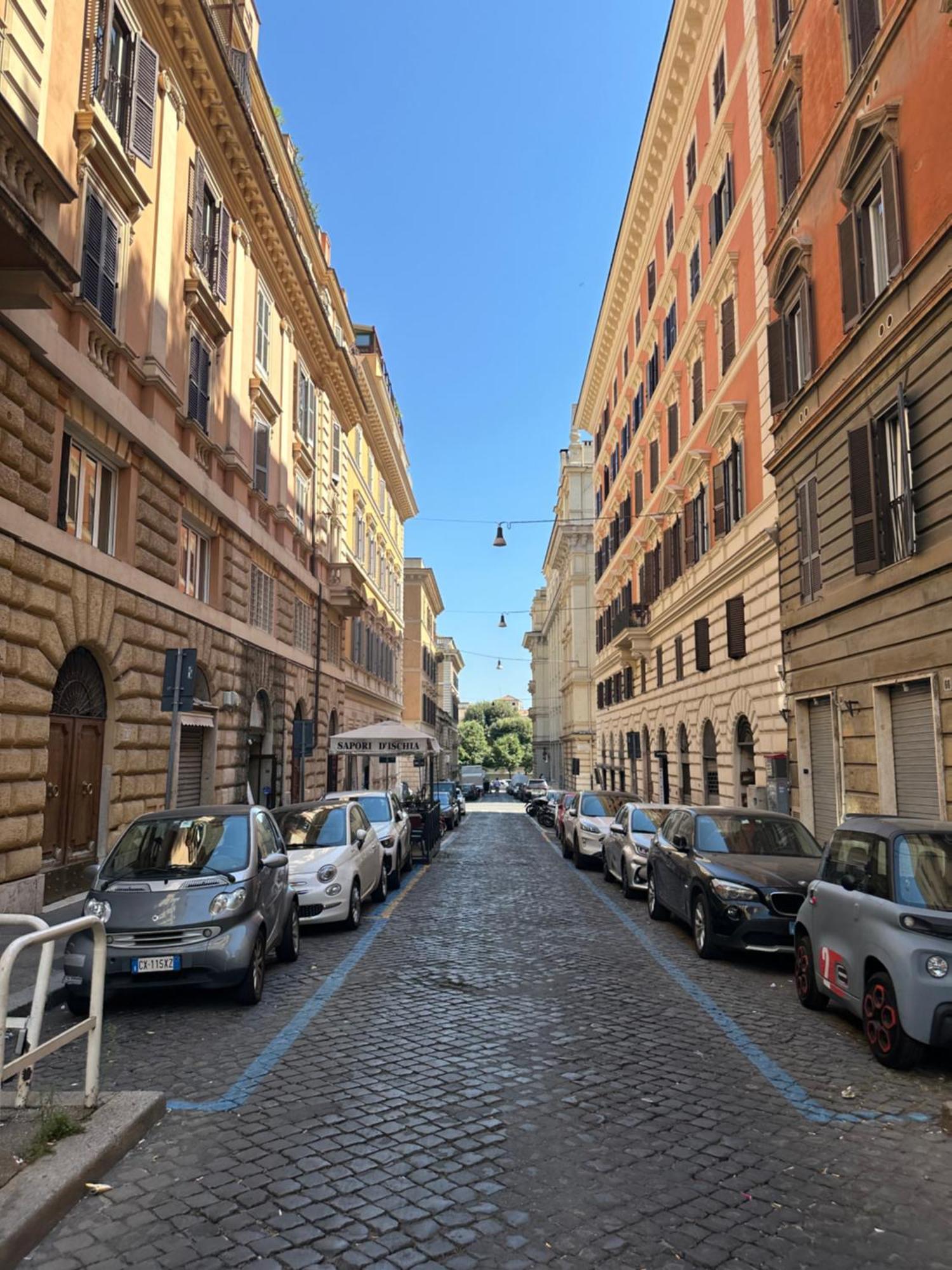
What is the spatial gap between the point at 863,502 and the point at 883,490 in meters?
0.39

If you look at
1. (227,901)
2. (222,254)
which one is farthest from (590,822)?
(222,254)

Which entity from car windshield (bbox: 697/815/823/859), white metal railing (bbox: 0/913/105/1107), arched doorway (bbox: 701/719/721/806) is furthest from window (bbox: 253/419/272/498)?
white metal railing (bbox: 0/913/105/1107)

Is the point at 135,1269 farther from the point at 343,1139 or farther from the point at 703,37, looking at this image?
the point at 703,37

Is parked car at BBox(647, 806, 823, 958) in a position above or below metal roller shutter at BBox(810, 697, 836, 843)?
below

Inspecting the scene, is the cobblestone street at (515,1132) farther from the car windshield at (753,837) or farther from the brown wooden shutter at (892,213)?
the brown wooden shutter at (892,213)

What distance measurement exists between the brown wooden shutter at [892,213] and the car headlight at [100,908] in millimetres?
11216

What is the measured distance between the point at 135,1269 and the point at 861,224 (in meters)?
14.0

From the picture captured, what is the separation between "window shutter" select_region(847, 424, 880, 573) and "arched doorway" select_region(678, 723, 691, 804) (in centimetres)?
1267

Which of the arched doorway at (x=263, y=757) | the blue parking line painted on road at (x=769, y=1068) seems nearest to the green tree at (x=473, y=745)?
the arched doorway at (x=263, y=757)

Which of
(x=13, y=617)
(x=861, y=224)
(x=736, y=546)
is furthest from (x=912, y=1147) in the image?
(x=736, y=546)

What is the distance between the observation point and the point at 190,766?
54.9 feet

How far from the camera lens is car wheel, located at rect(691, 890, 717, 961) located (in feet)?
29.3

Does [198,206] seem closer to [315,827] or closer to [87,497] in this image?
[87,497]

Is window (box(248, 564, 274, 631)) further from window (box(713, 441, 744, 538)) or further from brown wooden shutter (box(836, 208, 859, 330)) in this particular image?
brown wooden shutter (box(836, 208, 859, 330))
